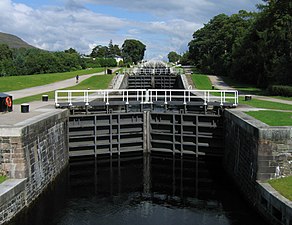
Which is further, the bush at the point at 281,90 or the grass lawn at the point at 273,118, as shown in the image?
the bush at the point at 281,90

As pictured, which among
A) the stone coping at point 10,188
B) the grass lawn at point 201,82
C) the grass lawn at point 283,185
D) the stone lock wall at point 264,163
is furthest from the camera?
the grass lawn at point 201,82

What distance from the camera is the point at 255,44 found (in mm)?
42312

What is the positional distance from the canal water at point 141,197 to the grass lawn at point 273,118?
304 cm

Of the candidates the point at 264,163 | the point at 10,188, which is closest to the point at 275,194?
the point at 264,163

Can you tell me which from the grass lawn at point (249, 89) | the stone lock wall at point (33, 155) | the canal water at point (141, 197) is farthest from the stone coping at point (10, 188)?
the grass lawn at point (249, 89)

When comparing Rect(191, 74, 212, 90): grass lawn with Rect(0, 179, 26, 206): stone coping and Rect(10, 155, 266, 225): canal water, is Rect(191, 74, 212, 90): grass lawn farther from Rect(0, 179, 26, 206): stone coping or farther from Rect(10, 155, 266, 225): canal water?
Rect(0, 179, 26, 206): stone coping

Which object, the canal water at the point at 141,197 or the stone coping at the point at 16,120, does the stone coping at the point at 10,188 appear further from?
the stone coping at the point at 16,120

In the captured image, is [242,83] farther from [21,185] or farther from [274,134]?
[21,185]

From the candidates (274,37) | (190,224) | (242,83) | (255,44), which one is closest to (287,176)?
(190,224)

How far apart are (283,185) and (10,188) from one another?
8324 millimetres

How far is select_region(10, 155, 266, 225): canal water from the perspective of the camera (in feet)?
41.8

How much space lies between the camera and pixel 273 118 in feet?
53.6

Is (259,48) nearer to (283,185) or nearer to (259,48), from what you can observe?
(259,48)

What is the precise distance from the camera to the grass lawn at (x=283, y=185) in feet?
36.7
